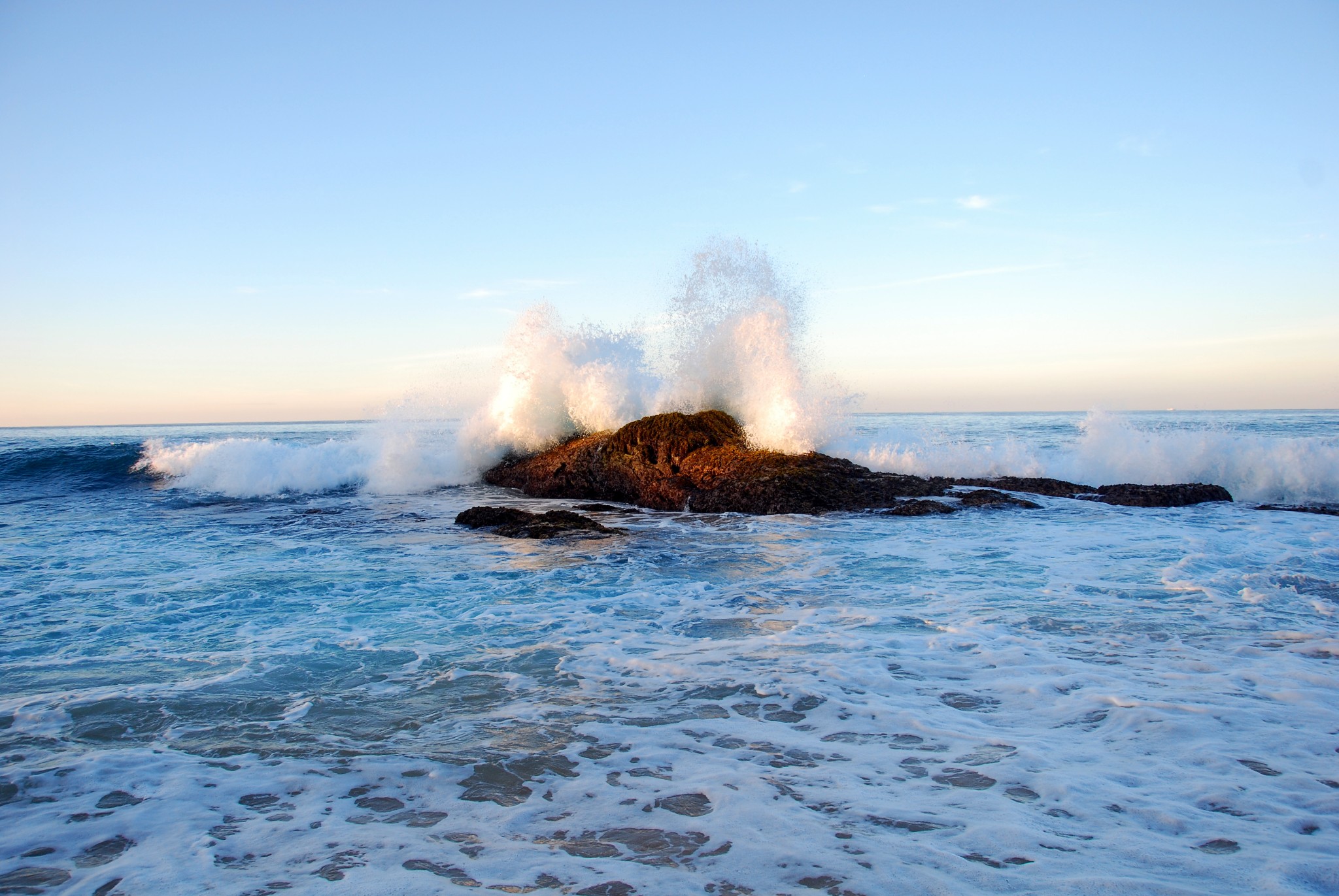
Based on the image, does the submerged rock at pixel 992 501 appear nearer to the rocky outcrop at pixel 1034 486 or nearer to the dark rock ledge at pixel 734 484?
the dark rock ledge at pixel 734 484

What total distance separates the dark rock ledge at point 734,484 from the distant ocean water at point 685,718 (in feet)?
6.31

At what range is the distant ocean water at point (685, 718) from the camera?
2275 millimetres

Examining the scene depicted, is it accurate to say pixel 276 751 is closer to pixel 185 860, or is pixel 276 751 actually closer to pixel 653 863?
pixel 185 860

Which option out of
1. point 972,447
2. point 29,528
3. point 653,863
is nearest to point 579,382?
point 972,447

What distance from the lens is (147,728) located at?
11.0ft

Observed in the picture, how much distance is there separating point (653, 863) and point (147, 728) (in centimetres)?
264

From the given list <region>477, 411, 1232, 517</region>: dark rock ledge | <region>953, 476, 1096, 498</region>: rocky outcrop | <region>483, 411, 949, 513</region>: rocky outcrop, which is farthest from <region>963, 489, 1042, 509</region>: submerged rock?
<region>953, 476, 1096, 498</region>: rocky outcrop

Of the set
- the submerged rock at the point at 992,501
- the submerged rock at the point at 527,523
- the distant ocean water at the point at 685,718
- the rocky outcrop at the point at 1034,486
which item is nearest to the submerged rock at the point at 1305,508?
the distant ocean water at the point at 685,718

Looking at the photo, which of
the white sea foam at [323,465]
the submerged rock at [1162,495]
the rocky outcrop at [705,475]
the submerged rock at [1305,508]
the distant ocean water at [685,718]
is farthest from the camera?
the white sea foam at [323,465]

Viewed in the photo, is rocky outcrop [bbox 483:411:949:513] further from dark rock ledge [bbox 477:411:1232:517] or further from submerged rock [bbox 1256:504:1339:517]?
submerged rock [bbox 1256:504:1339:517]

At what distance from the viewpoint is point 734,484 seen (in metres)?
10.3

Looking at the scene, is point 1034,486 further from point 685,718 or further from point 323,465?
point 323,465

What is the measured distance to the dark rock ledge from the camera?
969cm

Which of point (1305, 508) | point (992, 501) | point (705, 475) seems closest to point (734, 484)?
point (705, 475)
